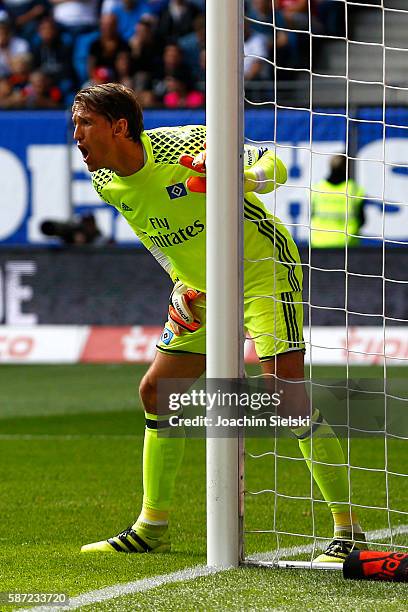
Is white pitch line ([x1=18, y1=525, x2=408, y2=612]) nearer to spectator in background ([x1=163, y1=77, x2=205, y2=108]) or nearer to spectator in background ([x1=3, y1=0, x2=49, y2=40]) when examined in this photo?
spectator in background ([x1=163, y1=77, x2=205, y2=108])

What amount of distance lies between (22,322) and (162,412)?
8.80 meters

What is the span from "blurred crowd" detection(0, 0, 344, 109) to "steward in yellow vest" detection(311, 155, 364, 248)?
2.12m

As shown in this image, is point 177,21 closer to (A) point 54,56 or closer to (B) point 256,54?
(A) point 54,56

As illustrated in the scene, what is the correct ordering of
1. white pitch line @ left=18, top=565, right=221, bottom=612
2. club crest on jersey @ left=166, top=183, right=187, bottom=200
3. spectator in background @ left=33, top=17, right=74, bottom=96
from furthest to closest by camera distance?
spectator in background @ left=33, top=17, right=74, bottom=96, club crest on jersey @ left=166, top=183, right=187, bottom=200, white pitch line @ left=18, top=565, right=221, bottom=612

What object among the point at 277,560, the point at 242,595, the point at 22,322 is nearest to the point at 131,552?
the point at 277,560

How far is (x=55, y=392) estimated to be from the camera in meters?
11.0

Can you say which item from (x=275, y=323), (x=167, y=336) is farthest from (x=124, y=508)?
(x=275, y=323)

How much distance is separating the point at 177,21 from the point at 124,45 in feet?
2.50

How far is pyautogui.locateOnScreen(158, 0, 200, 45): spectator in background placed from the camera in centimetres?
1634

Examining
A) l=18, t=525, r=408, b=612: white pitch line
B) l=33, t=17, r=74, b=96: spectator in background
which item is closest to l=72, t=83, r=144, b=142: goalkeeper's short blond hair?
l=18, t=525, r=408, b=612: white pitch line

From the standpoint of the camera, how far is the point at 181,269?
507cm

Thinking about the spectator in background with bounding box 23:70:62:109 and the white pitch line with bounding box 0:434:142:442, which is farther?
the spectator in background with bounding box 23:70:62:109

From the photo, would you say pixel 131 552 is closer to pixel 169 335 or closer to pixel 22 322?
pixel 169 335

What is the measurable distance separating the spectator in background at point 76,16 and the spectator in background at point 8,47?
1.98ft
